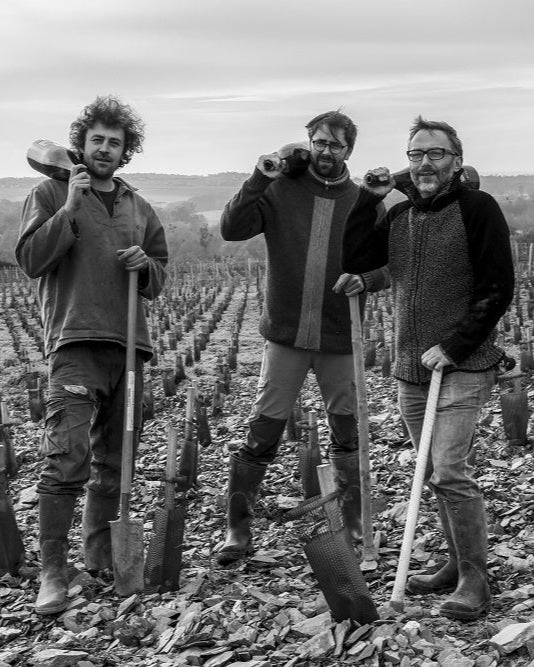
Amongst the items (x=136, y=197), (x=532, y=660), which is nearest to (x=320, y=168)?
(x=136, y=197)

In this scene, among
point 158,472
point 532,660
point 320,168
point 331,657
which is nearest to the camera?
point 532,660

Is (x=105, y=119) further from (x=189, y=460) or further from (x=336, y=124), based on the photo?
(x=189, y=460)

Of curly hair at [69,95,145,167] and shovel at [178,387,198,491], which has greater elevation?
curly hair at [69,95,145,167]

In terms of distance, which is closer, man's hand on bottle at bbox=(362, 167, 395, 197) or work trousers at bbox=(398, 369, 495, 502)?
work trousers at bbox=(398, 369, 495, 502)

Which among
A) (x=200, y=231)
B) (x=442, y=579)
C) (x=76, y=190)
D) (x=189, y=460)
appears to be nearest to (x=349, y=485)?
(x=442, y=579)

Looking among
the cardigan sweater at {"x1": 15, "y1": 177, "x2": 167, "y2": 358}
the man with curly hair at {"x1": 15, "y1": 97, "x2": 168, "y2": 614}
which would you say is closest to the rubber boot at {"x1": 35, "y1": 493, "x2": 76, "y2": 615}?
the man with curly hair at {"x1": 15, "y1": 97, "x2": 168, "y2": 614}

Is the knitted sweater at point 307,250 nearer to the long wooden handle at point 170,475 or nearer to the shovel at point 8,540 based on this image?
the long wooden handle at point 170,475

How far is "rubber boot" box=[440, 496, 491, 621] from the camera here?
359cm

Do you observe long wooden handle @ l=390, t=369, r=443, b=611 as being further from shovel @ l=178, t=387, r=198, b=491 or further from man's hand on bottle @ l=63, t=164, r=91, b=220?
shovel @ l=178, t=387, r=198, b=491

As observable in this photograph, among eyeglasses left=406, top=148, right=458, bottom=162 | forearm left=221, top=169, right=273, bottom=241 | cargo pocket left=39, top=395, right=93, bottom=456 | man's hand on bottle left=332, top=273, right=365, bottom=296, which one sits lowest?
cargo pocket left=39, top=395, right=93, bottom=456

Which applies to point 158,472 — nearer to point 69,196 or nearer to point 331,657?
point 69,196

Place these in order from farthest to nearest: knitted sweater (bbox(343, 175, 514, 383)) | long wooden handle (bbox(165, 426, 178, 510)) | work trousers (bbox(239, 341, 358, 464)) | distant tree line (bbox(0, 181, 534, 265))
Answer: distant tree line (bbox(0, 181, 534, 265))
work trousers (bbox(239, 341, 358, 464))
long wooden handle (bbox(165, 426, 178, 510))
knitted sweater (bbox(343, 175, 514, 383))

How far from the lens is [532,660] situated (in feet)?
10.1

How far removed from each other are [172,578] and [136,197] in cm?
185
